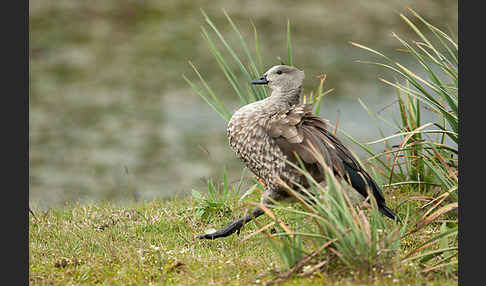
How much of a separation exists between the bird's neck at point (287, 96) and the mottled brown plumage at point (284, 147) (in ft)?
0.08

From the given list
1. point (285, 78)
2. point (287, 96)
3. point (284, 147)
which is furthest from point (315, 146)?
point (285, 78)

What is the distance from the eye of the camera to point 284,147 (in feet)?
13.6

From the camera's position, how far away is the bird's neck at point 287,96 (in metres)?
4.57

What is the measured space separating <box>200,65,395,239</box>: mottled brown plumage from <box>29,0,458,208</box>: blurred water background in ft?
6.78

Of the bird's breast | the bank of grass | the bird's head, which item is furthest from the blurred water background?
the bird's breast

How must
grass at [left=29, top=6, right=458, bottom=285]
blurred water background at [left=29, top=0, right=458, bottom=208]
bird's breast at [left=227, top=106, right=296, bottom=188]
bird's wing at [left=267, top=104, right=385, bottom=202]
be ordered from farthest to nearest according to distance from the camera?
blurred water background at [left=29, top=0, right=458, bottom=208] → bird's breast at [left=227, top=106, right=296, bottom=188] → bird's wing at [left=267, top=104, right=385, bottom=202] → grass at [left=29, top=6, right=458, bottom=285]

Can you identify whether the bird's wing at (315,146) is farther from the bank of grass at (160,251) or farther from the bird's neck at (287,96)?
the bank of grass at (160,251)

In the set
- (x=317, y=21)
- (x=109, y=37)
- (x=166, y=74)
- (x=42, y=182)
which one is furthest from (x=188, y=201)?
(x=317, y=21)

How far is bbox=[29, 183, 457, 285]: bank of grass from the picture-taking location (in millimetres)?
3449

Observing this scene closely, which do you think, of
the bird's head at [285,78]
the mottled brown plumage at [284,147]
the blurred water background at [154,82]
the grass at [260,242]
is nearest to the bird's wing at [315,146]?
the mottled brown plumage at [284,147]

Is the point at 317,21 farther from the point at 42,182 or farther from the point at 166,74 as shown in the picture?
the point at 42,182

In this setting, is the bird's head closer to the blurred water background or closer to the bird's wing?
the bird's wing

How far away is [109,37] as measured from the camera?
11.9 m

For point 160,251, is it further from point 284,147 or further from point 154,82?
Answer: point 154,82
